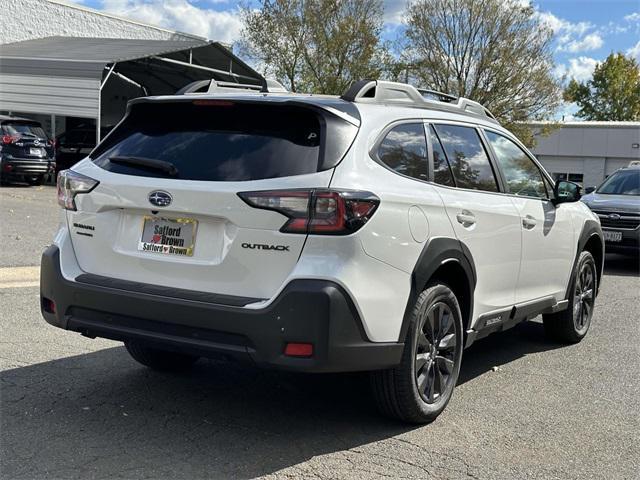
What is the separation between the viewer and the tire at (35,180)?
821 inches

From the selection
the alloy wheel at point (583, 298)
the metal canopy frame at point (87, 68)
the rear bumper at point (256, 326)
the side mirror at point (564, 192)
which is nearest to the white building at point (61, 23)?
the metal canopy frame at point (87, 68)

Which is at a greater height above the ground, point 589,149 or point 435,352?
point 589,149

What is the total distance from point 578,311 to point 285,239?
13.3 ft

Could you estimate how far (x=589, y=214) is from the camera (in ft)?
A: 21.6

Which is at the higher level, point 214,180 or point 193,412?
point 214,180

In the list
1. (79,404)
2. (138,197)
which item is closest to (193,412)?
(79,404)

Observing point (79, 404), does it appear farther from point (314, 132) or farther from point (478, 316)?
point (478, 316)

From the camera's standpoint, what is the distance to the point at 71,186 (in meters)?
4.06

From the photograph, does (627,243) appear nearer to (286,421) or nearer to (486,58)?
(286,421)

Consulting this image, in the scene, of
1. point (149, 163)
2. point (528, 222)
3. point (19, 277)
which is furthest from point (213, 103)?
point (19, 277)

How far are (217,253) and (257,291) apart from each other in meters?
0.29

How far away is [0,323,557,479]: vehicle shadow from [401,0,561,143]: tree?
31.0 m

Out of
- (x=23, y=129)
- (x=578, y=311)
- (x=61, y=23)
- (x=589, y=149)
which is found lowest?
(x=578, y=311)

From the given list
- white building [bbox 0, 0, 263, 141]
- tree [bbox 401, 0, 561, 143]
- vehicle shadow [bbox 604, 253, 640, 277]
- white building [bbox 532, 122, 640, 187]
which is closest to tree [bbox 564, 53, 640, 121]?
white building [bbox 532, 122, 640, 187]
